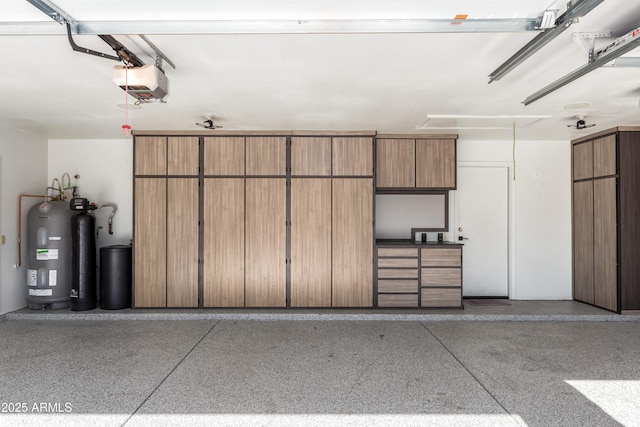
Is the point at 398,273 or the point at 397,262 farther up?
the point at 397,262

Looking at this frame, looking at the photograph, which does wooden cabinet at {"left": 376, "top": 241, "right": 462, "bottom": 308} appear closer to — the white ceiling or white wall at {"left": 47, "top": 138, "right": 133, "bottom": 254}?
the white ceiling

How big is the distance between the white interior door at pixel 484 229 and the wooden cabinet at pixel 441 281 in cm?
78

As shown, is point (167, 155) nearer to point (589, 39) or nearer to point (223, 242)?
point (223, 242)

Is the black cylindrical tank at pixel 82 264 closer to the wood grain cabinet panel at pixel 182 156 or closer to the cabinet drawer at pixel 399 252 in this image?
the wood grain cabinet panel at pixel 182 156

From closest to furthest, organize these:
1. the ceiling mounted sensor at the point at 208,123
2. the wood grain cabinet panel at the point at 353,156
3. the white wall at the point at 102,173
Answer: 1. the ceiling mounted sensor at the point at 208,123
2. the wood grain cabinet panel at the point at 353,156
3. the white wall at the point at 102,173

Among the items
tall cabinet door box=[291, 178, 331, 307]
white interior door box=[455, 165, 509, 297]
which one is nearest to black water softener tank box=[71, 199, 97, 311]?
tall cabinet door box=[291, 178, 331, 307]

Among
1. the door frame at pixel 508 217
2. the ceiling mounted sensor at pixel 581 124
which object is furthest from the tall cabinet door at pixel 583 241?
the ceiling mounted sensor at pixel 581 124

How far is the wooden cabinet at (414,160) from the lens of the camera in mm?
5695

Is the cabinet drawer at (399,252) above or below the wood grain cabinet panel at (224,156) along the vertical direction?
below

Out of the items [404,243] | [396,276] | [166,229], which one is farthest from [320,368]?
[166,229]

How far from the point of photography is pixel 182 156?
5.53 metres

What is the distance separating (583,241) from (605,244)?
461mm

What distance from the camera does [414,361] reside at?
378 cm

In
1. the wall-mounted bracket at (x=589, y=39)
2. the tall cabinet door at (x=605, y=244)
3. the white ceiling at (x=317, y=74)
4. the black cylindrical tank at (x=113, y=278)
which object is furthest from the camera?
the black cylindrical tank at (x=113, y=278)
